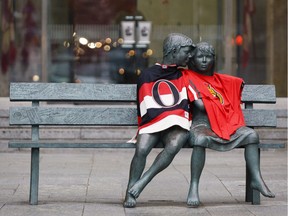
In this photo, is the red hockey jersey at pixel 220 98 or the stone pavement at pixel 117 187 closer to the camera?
the stone pavement at pixel 117 187

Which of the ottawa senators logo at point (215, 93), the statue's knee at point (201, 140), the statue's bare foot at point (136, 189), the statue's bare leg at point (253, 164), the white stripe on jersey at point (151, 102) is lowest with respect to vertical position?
the statue's bare foot at point (136, 189)

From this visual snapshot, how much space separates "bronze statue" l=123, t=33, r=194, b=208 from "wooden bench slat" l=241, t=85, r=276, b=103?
2.30ft

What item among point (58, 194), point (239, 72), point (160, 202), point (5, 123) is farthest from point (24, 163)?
point (239, 72)

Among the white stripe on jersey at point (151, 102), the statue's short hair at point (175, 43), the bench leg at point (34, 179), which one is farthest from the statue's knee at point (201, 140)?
the bench leg at point (34, 179)

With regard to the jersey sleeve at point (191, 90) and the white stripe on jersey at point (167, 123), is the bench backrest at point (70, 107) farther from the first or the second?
the jersey sleeve at point (191, 90)

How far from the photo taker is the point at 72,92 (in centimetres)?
743

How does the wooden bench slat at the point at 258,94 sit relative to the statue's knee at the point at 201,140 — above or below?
above

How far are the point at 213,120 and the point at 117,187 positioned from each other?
1.62 m

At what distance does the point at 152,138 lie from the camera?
23.2 feet

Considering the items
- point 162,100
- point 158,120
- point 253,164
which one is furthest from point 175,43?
point 253,164

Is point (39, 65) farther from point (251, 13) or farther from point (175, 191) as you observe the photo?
point (175, 191)

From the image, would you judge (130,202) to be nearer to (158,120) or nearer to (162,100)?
(158,120)

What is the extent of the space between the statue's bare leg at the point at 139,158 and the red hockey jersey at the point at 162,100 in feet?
0.24

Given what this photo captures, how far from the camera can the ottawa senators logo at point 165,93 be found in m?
7.08
